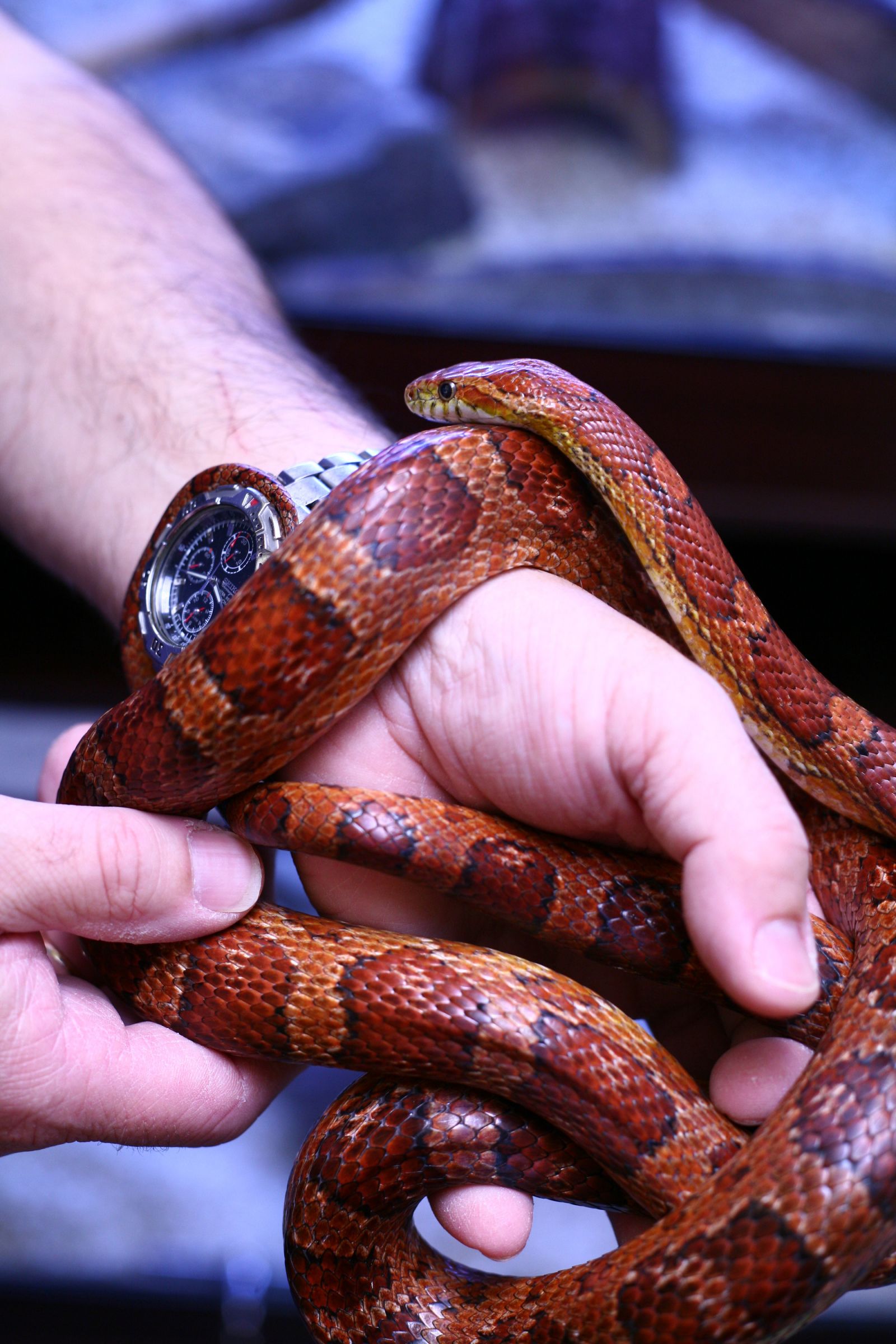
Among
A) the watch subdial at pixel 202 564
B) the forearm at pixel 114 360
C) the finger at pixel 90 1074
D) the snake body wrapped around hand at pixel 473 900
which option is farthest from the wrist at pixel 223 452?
the finger at pixel 90 1074

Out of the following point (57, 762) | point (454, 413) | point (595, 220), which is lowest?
point (57, 762)

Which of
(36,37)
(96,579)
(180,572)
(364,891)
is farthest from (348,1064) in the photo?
(36,37)

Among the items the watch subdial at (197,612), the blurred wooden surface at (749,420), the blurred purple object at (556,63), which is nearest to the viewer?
the watch subdial at (197,612)

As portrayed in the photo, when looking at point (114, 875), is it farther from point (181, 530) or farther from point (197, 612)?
point (181, 530)

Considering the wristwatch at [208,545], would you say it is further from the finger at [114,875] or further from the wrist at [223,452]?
the finger at [114,875]

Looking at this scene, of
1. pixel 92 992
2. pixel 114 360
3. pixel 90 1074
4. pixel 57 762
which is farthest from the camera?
Result: pixel 114 360

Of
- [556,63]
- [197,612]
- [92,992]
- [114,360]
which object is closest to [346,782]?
[197,612]

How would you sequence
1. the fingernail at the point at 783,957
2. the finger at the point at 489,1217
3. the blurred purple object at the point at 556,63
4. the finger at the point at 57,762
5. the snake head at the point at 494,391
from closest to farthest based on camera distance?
the fingernail at the point at 783,957
the finger at the point at 489,1217
the snake head at the point at 494,391
the finger at the point at 57,762
the blurred purple object at the point at 556,63

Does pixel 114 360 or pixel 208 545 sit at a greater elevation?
pixel 114 360
